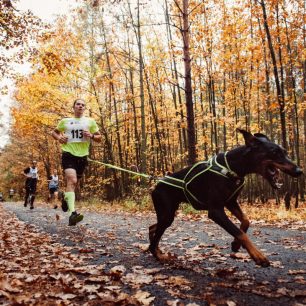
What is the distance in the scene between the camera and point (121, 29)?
18938 millimetres

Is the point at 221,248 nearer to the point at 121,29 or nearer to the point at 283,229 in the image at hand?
the point at 283,229

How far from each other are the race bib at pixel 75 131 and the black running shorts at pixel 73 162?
31 cm

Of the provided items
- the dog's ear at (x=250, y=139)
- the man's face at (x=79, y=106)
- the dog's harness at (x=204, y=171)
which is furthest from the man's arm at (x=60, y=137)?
the dog's ear at (x=250, y=139)

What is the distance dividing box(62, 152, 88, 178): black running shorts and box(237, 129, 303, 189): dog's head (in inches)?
152

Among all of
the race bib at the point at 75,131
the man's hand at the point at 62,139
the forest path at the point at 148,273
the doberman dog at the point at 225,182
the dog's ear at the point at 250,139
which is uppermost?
the race bib at the point at 75,131

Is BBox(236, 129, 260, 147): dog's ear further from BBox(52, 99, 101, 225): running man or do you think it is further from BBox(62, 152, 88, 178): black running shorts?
BBox(62, 152, 88, 178): black running shorts

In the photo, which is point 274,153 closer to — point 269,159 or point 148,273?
point 269,159

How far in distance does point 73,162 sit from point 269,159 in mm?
4116

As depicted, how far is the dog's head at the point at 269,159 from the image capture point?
3414 mm

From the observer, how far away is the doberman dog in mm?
3434

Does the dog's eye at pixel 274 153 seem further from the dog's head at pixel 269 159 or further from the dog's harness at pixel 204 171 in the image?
the dog's harness at pixel 204 171

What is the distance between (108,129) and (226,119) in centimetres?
699

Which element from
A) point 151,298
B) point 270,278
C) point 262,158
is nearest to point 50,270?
point 151,298

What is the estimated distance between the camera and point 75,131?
21.7ft
